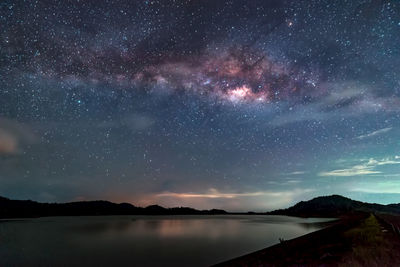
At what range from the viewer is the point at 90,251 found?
3181cm

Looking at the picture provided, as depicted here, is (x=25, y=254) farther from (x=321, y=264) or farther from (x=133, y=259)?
(x=321, y=264)

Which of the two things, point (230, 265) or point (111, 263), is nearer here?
point (230, 265)

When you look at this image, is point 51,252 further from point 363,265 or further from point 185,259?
point 363,265

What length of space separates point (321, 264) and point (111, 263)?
655 inches

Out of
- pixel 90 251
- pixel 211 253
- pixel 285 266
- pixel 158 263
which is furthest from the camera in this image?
pixel 90 251

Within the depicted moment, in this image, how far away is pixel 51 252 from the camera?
3127 cm

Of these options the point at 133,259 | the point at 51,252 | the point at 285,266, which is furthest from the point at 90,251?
the point at 285,266

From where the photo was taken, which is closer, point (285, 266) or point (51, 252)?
point (285, 266)

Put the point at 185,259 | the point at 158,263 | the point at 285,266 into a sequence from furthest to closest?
the point at 185,259 < the point at 158,263 < the point at 285,266

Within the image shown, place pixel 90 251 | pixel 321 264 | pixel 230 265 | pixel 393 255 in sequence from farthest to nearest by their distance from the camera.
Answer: pixel 90 251
pixel 230 265
pixel 321 264
pixel 393 255

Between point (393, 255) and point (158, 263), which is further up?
point (393, 255)

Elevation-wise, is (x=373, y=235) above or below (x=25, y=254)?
above

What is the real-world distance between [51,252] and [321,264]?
27456 millimetres

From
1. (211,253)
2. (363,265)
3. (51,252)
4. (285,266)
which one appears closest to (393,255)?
(363,265)
